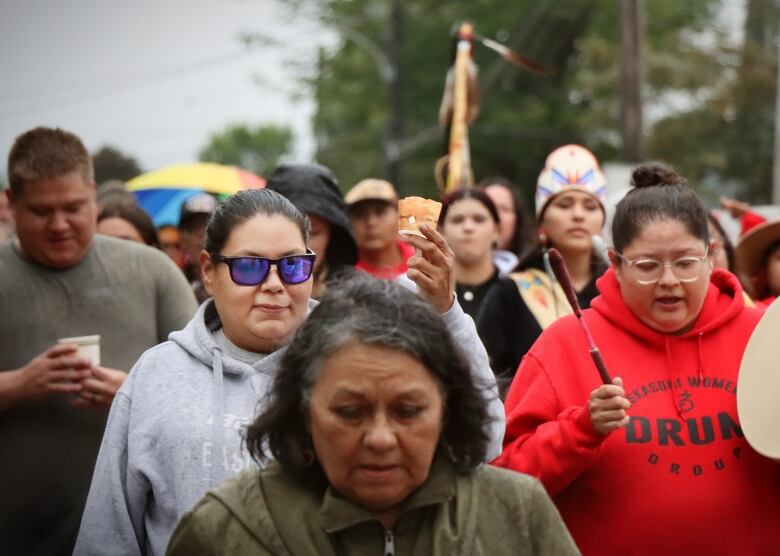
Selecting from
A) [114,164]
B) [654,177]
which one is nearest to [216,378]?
[654,177]

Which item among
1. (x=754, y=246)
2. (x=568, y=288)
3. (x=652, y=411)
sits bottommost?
(x=652, y=411)

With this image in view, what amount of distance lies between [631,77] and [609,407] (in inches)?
628

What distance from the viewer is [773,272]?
6609 mm

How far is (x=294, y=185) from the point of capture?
6090 mm

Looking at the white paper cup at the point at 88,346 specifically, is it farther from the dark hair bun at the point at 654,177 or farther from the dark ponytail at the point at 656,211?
the dark hair bun at the point at 654,177

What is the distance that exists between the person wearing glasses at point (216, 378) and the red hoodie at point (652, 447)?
22.3 inches

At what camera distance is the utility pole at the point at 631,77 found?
61.9 ft

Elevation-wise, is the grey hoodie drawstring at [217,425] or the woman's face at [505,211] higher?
the woman's face at [505,211]

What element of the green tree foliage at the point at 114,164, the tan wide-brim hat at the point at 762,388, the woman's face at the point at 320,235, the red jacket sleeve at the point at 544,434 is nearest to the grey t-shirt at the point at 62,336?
the woman's face at the point at 320,235

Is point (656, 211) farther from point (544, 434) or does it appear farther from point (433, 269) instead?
point (433, 269)

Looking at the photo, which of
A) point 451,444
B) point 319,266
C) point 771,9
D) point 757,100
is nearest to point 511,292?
point 319,266

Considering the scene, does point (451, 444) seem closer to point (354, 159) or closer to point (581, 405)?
point (581, 405)

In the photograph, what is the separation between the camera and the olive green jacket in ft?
9.16

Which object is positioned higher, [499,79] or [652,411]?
[499,79]
